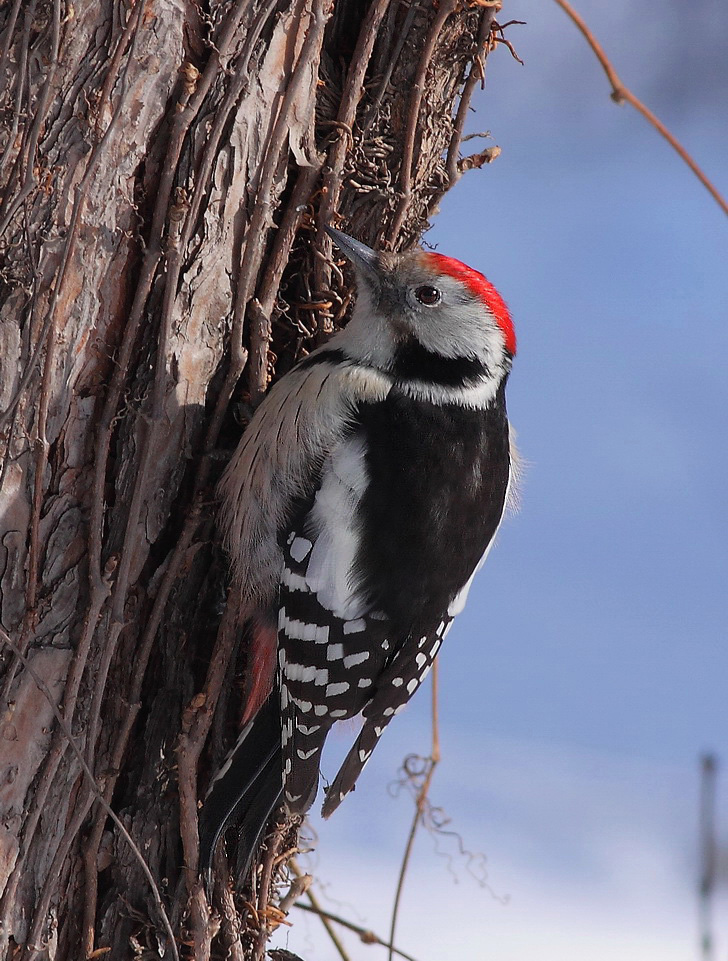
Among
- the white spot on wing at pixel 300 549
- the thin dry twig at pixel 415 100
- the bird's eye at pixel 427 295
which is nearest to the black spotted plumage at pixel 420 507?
the white spot on wing at pixel 300 549

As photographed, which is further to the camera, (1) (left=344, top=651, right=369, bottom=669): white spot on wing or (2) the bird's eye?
(2) the bird's eye

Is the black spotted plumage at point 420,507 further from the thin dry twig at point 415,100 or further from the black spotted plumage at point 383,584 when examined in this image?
the thin dry twig at point 415,100

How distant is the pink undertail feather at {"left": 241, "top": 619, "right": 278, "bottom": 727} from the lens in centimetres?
221

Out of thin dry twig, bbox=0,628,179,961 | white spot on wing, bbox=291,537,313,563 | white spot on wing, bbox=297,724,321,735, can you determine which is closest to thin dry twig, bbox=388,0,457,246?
white spot on wing, bbox=291,537,313,563

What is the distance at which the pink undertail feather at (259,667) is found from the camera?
221 cm

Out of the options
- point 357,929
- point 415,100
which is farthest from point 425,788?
point 415,100

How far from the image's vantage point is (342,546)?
6.77 ft

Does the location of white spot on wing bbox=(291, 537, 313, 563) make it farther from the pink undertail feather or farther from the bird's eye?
the bird's eye

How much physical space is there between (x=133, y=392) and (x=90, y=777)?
0.73 m

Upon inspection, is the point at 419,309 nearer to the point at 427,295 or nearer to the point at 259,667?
the point at 427,295

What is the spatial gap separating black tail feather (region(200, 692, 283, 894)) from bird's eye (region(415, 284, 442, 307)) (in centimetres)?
92

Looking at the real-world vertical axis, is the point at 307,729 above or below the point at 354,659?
below

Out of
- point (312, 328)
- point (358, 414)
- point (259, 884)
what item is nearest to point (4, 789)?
point (259, 884)

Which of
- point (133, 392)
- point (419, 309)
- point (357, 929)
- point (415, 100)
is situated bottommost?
point (357, 929)
